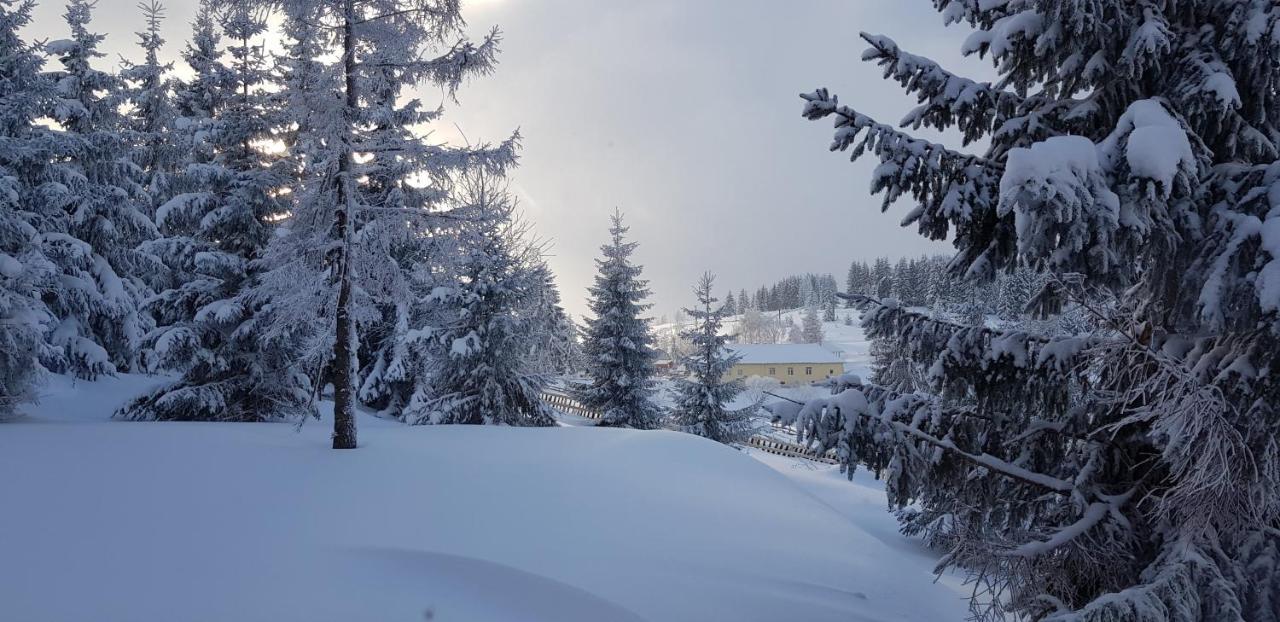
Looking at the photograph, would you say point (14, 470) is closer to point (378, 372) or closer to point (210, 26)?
point (378, 372)

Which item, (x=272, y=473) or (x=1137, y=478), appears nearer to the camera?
(x=1137, y=478)

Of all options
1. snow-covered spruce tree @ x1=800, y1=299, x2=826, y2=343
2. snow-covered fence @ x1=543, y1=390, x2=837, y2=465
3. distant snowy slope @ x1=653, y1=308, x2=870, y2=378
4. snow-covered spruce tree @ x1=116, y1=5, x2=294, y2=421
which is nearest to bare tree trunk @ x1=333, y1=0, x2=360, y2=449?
snow-covered spruce tree @ x1=116, y1=5, x2=294, y2=421

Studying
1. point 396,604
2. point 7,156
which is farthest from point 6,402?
point 396,604

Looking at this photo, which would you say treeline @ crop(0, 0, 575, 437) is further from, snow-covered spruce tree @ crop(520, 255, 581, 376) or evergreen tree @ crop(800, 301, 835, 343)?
evergreen tree @ crop(800, 301, 835, 343)

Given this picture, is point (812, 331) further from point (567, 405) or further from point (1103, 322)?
point (1103, 322)

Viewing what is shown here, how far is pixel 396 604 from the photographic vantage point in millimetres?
4430

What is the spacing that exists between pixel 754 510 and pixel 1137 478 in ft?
15.1

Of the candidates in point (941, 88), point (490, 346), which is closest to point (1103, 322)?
point (941, 88)

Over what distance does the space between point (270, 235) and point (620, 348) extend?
11.0 meters

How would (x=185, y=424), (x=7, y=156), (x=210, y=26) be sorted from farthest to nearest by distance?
(x=210, y=26) → (x=7, y=156) → (x=185, y=424)

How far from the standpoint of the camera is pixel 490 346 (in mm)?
15727

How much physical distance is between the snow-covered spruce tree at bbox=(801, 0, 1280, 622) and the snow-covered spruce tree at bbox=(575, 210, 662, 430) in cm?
1615

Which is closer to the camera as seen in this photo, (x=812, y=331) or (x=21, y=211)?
(x=21, y=211)

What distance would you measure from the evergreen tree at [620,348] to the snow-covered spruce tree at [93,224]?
12.3 metres
